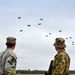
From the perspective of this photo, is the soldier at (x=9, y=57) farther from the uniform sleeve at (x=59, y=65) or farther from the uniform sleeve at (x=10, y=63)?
the uniform sleeve at (x=59, y=65)

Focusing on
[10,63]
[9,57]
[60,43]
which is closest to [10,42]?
[9,57]

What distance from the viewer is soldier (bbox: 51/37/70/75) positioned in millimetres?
12359

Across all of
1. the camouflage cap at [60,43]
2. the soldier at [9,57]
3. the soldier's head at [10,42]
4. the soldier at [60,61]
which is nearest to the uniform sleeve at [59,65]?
the soldier at [60,61]

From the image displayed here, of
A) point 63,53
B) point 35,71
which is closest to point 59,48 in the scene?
point 63,53

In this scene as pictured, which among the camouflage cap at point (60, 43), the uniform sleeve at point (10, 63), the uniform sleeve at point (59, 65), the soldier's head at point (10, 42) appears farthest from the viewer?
the camouflage cap at point (60, 43)

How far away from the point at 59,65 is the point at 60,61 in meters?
0.13

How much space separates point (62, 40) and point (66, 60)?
556 mm

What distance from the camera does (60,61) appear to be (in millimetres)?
12469

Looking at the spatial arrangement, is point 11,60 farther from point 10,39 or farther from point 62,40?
point 62,40

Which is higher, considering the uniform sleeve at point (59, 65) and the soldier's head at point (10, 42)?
the soldier's head at point (10, 42)

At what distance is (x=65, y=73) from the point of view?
12430 millimetres

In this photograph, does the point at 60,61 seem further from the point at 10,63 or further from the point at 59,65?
the point at 10,63

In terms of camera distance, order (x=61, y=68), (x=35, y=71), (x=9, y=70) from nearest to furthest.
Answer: (x=9, y=70) < (x=61, y=68) < (x=35, y=71)

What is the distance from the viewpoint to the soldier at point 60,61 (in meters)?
12.4
